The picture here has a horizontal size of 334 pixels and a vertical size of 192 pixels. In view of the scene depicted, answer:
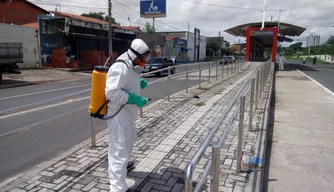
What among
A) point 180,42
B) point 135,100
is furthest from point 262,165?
point 180,42

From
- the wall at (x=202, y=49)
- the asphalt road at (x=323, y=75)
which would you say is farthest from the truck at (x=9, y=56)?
the wall at (x=202, y=49)

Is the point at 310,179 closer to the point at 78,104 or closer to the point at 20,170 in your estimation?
the point at 20,170

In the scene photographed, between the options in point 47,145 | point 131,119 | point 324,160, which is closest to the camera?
point 131,119

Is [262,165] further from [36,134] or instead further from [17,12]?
[17,12]

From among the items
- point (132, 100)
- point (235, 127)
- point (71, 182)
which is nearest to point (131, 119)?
point (132, 100)

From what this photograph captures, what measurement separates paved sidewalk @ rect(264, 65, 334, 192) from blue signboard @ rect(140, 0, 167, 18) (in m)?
35.9

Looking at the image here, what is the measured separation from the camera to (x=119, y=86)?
2.90 m

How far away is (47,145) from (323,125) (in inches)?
253

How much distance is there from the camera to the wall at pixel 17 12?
93.0ft

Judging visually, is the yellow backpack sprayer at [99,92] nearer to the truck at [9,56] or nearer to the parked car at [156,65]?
the truck at [9,56]

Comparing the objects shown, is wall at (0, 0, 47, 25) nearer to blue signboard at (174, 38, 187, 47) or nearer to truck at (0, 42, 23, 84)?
truck at (0, 42, 23, 84)

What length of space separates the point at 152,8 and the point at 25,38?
25.0 m

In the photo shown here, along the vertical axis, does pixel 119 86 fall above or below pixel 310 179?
above

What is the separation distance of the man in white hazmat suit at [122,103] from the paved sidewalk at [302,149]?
201cm
